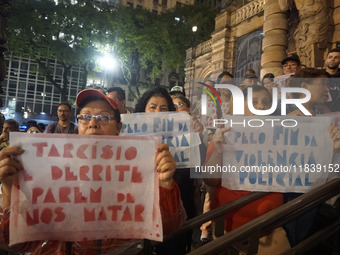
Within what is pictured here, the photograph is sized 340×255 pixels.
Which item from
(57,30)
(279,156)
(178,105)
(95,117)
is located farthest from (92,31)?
(279,156)

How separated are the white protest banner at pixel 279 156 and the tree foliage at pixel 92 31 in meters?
22.7

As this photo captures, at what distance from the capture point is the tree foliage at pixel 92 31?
21.1 m

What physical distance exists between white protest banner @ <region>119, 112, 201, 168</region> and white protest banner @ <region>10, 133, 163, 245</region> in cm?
78

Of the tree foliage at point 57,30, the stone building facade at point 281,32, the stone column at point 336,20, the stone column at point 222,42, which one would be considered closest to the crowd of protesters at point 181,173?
the stone building facade at point 281,32

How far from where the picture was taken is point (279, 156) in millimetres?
2172

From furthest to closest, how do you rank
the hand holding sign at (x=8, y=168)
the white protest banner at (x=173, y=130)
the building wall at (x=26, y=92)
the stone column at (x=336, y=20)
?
the building wall at (x=26, y=92) < the stone column at (x=336, y=20) < the white protest banner at (x=173, y=130) < the hand holding sign at (x=8, y=168)

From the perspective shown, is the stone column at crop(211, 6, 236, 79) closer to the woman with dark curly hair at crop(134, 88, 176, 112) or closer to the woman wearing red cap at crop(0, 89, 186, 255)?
the woman with dark curly hair at crop(134, 88, 176, 112)

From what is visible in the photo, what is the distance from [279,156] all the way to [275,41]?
8228mm

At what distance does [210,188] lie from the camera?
2.57 m

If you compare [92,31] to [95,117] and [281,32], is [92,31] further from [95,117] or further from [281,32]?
[95,117]

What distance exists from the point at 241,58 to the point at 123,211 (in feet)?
44.9

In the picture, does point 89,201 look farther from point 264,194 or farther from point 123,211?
point 264,194

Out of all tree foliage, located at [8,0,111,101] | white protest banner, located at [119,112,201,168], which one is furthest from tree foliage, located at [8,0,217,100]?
white protest banner, located at [119,112,201,168]

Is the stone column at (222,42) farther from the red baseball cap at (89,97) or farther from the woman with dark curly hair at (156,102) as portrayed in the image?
the red baseball cap at (89,97)
